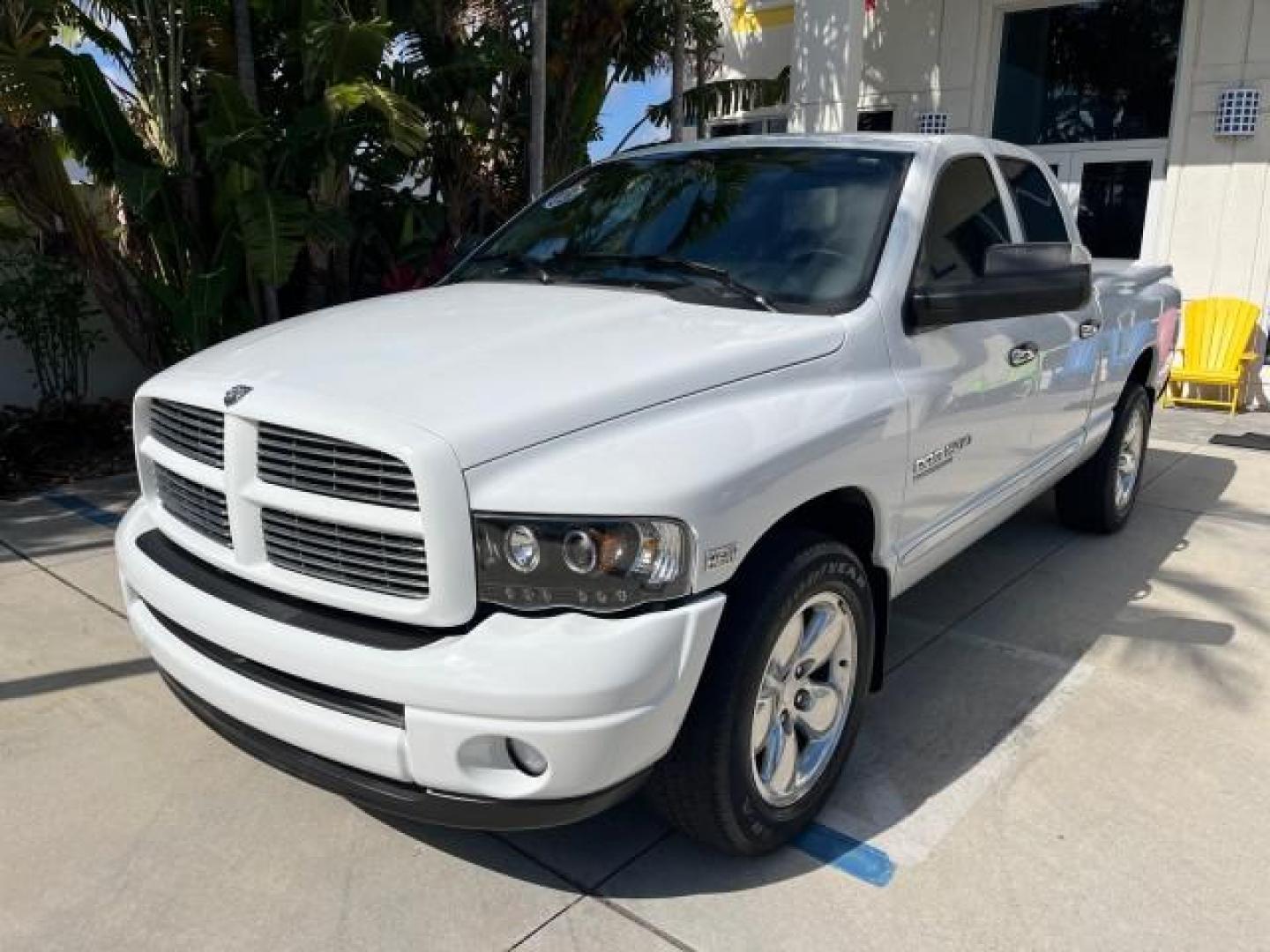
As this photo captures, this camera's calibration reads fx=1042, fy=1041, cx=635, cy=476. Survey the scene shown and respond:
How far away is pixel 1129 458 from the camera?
573 cm

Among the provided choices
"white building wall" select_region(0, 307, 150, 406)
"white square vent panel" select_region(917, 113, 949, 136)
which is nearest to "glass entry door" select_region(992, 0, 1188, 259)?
"white square vent panel" select_region(917, 113, 949, 136)

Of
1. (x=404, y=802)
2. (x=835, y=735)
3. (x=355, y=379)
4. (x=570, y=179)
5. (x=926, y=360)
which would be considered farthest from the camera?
(x=570, y=179)

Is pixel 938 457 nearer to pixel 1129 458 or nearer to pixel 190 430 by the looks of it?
pixel 190 430

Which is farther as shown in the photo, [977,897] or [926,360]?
[926,360]

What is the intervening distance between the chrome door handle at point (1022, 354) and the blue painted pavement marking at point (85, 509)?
4.65 metres

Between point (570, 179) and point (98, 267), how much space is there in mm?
4605

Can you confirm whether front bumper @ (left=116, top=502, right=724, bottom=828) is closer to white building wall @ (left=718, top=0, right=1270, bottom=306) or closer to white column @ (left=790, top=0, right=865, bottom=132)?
white column @ (left=790, top=0, right=865, bottom=132)

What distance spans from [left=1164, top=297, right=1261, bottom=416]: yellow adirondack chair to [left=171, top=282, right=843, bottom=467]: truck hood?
8.27m

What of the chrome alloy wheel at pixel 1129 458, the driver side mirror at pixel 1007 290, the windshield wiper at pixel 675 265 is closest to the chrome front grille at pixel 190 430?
the windshield wiper at pixel 675 265

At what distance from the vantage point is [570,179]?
4.34 meters

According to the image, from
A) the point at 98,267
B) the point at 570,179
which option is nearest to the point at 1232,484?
the point at 570,179

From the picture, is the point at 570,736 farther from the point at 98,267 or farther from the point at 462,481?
the point at 98,267

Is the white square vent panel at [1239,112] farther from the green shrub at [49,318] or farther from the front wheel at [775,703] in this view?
the green shrub at [49,318]

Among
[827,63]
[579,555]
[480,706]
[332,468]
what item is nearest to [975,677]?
[579,555]
